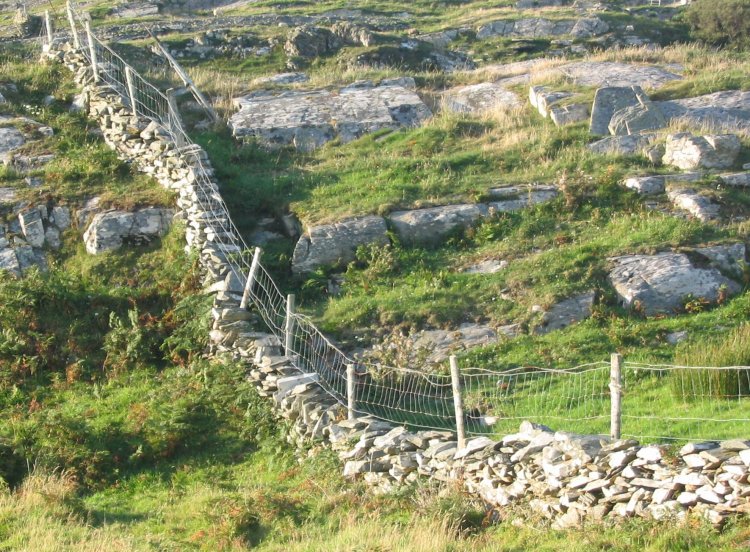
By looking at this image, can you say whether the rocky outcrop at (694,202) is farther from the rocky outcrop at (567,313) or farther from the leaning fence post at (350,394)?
the leaning fence post at (350,394)

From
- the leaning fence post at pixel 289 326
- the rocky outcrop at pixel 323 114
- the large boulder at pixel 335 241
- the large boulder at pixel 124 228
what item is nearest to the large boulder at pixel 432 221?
the large boulder at pixel 335 241

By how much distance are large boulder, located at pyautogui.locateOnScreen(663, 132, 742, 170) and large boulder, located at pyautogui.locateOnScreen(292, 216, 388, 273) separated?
6.55 meters

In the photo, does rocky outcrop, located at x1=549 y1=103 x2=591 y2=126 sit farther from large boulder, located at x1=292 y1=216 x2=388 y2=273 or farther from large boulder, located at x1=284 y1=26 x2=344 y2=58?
large boulder, located at x1=284 y1=26 x2=344 y2=58

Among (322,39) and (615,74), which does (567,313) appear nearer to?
(615,74)

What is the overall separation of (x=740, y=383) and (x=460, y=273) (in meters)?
5.78

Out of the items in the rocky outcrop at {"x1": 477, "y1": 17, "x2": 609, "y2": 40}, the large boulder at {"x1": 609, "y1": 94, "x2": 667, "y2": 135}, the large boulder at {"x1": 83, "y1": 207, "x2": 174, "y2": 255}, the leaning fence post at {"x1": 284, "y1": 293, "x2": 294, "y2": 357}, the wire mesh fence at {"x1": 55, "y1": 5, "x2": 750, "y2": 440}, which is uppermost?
the rocky outcrop at {"x1": 477, "y1": 17, "x2": 609, "y2": 40}

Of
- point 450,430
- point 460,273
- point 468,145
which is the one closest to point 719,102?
point 468,145

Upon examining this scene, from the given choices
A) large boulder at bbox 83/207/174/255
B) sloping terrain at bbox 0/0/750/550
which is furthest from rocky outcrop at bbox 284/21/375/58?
large boulder at bbox 83/207/174/255

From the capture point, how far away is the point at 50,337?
15578 mm

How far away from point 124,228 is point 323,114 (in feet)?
23.8

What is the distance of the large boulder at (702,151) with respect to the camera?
1938cm

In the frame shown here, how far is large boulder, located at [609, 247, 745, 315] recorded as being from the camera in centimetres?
1523

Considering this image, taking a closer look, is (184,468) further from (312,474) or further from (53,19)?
(53,19)

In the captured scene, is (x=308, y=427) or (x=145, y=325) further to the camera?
(x=145, y=325)
